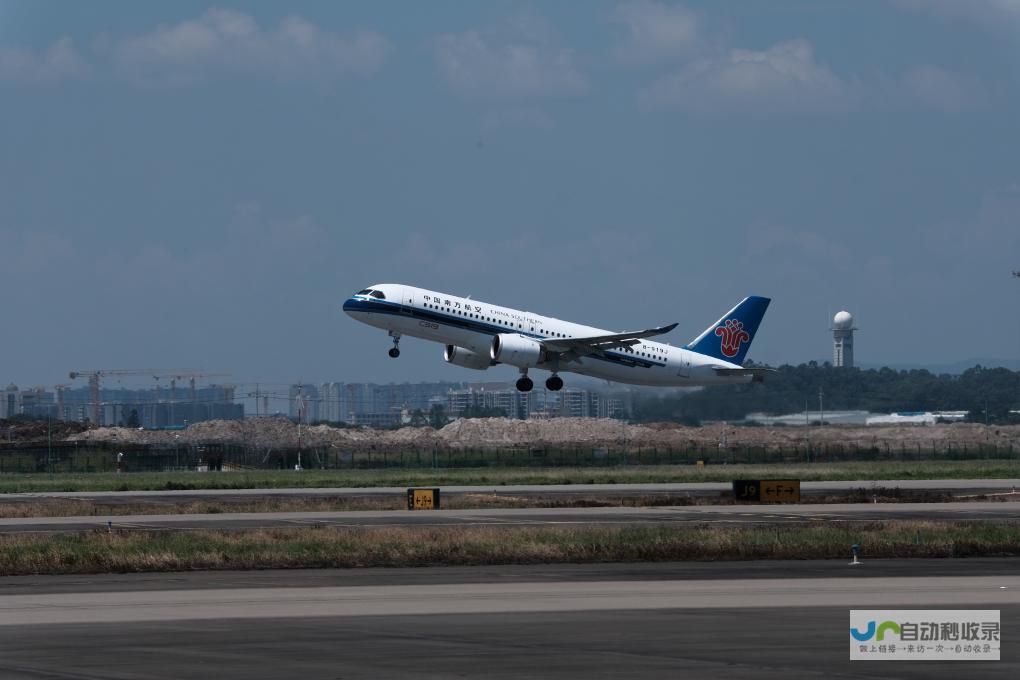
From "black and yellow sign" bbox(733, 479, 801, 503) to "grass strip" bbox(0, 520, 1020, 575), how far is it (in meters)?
15.0

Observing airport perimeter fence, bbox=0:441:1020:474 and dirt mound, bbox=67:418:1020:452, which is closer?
airport perimeter fence, bbox=0:441:1020:474

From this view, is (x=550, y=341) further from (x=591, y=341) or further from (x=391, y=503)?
(x=391, y=503)

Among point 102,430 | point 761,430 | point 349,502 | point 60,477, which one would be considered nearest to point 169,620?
point 349,502

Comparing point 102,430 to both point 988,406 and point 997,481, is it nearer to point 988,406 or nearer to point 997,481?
point 988,406

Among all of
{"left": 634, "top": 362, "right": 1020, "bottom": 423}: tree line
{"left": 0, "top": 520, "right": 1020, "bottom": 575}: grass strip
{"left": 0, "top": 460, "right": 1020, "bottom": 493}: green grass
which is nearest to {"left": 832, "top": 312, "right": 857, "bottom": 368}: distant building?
{"left": 634, "top": 362, "right": 1020, "bottom": 423}: tree line

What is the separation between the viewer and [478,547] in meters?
36.3

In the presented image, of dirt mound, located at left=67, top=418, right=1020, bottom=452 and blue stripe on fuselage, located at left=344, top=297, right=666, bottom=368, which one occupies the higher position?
blue stripe on fuselage, located at left=344, top=297, right=666, bottom=368

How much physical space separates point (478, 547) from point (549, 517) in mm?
12349

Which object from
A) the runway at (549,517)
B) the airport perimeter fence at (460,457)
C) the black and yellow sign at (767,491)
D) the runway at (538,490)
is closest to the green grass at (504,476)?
the runway at (538,490)

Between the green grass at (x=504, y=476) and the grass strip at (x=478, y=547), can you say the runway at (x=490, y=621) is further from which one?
the green grass at (x=504, y=476)

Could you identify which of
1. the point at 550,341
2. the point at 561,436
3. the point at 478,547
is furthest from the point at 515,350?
the point at 561,436

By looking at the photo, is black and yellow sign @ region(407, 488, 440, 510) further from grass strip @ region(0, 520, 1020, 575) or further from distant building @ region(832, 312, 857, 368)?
distant building @ region(832, 312, 857, 368)

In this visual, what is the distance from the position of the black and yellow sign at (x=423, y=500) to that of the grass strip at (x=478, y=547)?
41.9 ft

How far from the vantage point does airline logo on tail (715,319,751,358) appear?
287 ft
